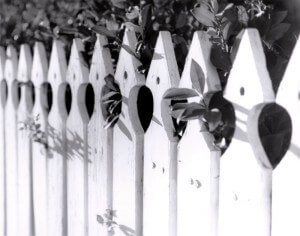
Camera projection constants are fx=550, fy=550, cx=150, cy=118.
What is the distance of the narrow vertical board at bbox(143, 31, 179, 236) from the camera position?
1.63 meters

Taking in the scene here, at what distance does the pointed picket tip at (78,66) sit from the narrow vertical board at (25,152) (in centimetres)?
43

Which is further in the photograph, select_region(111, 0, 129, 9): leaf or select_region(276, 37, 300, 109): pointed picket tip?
select_region(111, 0, 129, 9): leaf

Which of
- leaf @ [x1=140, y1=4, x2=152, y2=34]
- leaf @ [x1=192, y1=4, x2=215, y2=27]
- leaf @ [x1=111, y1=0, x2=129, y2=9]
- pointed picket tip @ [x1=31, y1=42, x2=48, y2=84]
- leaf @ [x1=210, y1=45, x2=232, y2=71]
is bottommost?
leaf @ [x1=210, y1=45, x2=232, y2=71]

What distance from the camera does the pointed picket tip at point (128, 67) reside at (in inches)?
70.8

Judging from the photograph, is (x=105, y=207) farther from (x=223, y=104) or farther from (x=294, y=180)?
(x=294, y=180)

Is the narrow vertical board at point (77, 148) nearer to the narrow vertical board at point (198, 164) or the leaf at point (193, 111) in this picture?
the narrow vertical board at point (198, 164)

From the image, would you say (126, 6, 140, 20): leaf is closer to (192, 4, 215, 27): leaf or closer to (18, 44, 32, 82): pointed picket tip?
(192, 4, 215, 27): leaf

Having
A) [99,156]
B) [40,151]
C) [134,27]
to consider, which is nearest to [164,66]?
[134,27]

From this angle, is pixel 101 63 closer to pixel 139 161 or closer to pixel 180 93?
pixel 139 161

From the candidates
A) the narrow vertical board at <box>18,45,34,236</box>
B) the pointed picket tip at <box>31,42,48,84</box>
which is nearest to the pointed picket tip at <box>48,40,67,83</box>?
the pointed picket tip at <box>31,42,48,84</box>

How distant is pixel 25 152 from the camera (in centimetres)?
264

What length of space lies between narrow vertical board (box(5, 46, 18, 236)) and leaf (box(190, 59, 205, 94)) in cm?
150

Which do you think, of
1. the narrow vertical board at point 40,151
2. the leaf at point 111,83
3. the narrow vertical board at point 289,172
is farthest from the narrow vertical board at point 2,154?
the narrow vertical board at point 289,172

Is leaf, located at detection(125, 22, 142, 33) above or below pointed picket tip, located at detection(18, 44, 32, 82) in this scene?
above
